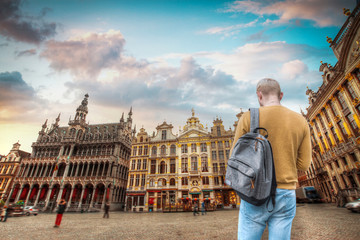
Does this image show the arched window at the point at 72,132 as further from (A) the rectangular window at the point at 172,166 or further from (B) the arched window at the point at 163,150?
(A) the rectangular window at the point at 172,166

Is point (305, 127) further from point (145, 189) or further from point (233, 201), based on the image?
point (145, 189)

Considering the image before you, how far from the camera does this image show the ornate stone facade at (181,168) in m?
32.4

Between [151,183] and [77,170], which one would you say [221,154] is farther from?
[77,170]

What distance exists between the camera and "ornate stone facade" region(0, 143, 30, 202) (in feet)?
157

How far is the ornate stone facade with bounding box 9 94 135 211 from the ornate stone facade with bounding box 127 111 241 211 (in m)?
5.19

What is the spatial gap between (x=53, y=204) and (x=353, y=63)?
184 ft

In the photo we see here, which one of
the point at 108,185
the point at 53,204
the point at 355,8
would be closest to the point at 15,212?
the point at 108,185

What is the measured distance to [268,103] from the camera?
7.40ft

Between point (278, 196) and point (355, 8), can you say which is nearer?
point (278, 196)

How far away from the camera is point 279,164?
1.84 metres

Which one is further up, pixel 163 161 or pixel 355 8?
pixel 355 8

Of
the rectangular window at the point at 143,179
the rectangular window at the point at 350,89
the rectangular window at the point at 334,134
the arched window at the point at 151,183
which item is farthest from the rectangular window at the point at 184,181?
the rectangular window at the point at 350,89

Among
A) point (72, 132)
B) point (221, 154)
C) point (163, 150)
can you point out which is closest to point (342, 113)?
point (221, 154)

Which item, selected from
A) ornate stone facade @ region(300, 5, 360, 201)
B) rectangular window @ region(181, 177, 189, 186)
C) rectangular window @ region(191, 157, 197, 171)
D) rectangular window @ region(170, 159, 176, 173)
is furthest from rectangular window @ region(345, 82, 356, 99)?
rectangular window @ region(170, 159, 176, 173)
